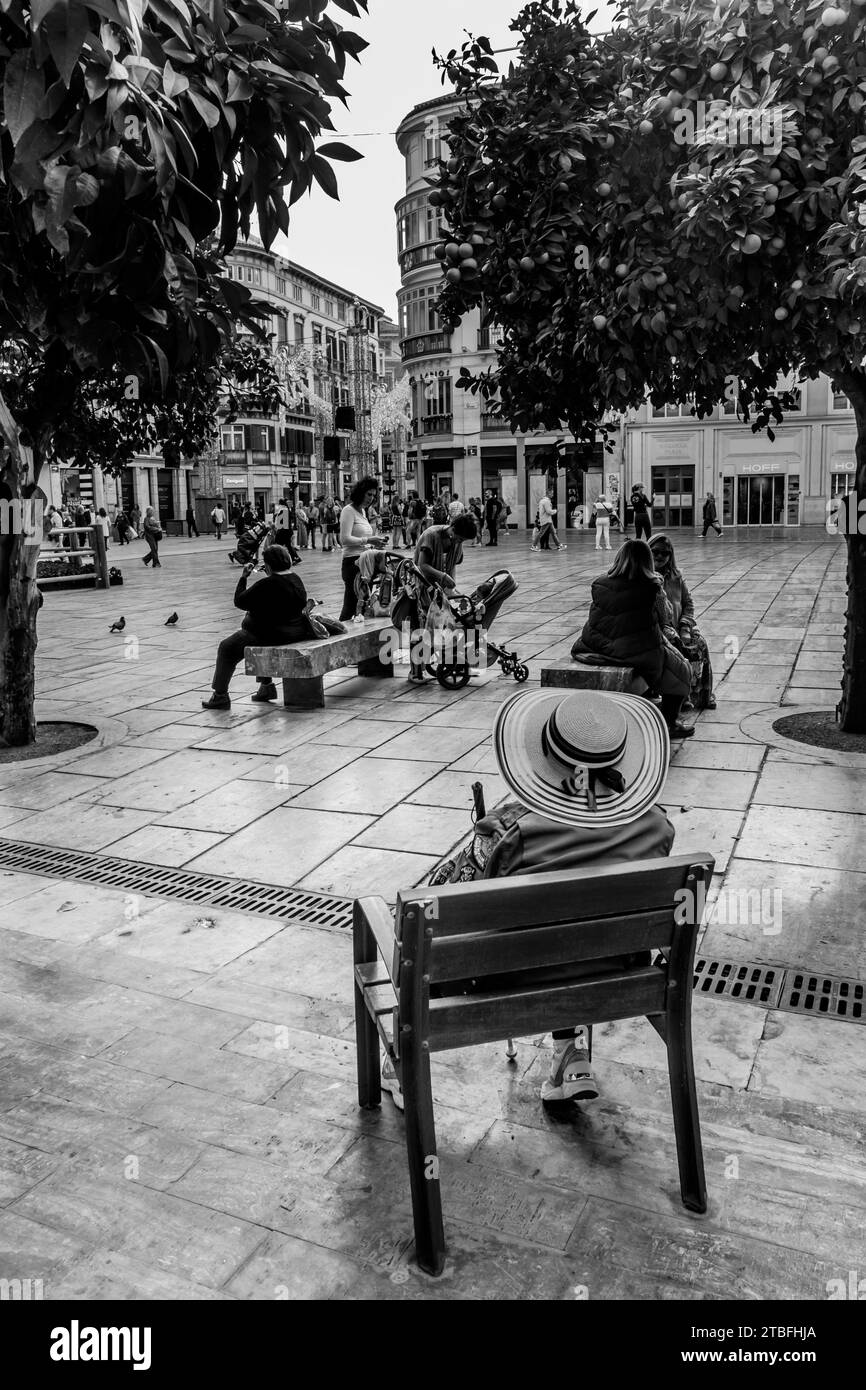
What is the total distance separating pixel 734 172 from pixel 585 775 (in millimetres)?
3367

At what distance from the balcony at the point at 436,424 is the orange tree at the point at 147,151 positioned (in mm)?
44298

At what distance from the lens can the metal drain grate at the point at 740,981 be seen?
12.4 feet

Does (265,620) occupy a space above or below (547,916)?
above

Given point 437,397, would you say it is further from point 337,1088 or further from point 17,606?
point 337,1088

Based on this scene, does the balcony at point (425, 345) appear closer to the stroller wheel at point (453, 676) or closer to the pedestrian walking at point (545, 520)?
the pedestrian walking at point (545, 520)

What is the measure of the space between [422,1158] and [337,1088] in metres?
0.86

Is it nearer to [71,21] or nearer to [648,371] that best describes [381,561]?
[648,371]

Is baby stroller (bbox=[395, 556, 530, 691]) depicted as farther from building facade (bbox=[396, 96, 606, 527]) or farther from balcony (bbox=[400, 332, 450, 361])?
balcony (bbox=[400, 332, 450, 361])

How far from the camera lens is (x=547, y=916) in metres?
2.51

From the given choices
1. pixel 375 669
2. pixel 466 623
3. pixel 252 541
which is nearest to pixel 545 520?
pixel 252 541

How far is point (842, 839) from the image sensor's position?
5.29 meters

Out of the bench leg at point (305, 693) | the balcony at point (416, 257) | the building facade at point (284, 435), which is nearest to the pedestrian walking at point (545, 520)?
the bench leg at point (305, 693)

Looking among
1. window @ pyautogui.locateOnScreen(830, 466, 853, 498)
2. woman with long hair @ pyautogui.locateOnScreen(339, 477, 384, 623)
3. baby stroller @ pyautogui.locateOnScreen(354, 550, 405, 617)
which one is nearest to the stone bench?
baby stroller @ pyautogui.locateOnScreen(354, 550, 405, 617)
